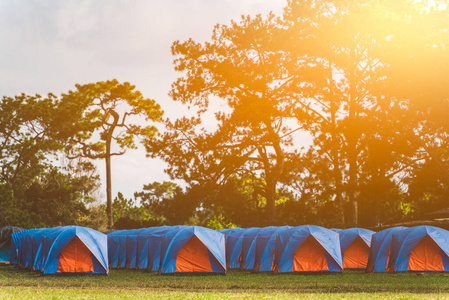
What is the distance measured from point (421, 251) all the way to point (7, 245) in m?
27.4

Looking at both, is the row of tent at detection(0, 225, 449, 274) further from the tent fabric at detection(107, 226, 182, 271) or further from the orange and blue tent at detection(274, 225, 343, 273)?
the tent fabric at detection(107, 226, 182, 271)

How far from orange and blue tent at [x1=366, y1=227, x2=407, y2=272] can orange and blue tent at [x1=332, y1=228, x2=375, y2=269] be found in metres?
3.79

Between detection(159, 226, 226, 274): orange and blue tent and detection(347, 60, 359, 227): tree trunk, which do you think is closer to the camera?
detection(159, 226, 226, 274): orange and blue tent

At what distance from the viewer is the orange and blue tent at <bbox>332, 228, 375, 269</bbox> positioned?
1130 inches

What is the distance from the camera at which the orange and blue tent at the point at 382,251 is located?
24344 millimetres

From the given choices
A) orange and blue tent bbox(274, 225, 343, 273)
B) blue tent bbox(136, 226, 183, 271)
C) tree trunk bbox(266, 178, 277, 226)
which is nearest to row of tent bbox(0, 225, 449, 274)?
orange and blue tent bbox(274, 225, 343, 273)

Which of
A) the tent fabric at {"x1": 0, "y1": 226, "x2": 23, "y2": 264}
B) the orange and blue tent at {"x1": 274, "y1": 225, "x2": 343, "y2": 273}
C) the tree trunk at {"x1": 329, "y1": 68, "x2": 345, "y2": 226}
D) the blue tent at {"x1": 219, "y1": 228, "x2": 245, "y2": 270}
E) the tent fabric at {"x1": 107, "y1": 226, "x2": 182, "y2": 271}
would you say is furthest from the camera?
the tent fabric at {"x1": 0, "y1": 226, "x2": 23, "y2": 264}

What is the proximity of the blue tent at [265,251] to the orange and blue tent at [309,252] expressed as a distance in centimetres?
103

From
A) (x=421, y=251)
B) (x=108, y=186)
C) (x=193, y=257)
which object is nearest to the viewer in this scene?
(x=421, y=251)

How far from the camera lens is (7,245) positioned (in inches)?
1553

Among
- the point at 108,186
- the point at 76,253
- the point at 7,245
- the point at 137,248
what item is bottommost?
the point at 76,253

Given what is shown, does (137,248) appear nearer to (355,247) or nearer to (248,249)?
(248,249)

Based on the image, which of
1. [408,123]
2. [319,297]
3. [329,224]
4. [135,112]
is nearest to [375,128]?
[408,123]

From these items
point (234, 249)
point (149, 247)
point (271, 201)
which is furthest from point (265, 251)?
point (271, 201)
